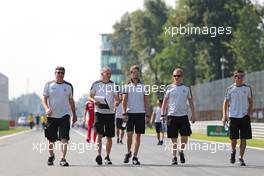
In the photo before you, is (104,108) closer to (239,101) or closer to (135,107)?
(135,107)

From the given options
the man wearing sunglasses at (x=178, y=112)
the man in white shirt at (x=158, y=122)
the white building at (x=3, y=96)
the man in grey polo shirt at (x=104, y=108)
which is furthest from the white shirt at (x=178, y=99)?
the white building at (x=3, y=96)

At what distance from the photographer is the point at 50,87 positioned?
1320 centimetres

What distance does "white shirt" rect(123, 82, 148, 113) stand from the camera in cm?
1368

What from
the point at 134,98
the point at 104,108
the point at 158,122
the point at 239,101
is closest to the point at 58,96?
the point at 104,108

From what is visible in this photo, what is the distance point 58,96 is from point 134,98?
5.14ft

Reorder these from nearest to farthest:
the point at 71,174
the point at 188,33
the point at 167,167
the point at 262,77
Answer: the point at 71,174
the point at 167,167
the point at 262,77
the point at 188,33

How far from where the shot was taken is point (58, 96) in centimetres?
1314

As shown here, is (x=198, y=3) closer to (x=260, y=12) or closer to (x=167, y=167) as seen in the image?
(x=260, y=12)

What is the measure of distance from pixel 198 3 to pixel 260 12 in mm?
6594

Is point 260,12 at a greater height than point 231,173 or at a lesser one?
greater

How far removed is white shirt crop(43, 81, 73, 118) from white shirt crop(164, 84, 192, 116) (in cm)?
206

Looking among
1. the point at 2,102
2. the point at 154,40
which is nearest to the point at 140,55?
the point at 154,40

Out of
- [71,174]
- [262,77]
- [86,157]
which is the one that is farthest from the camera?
[262,77]

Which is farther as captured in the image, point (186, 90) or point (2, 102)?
point (2, 102)
